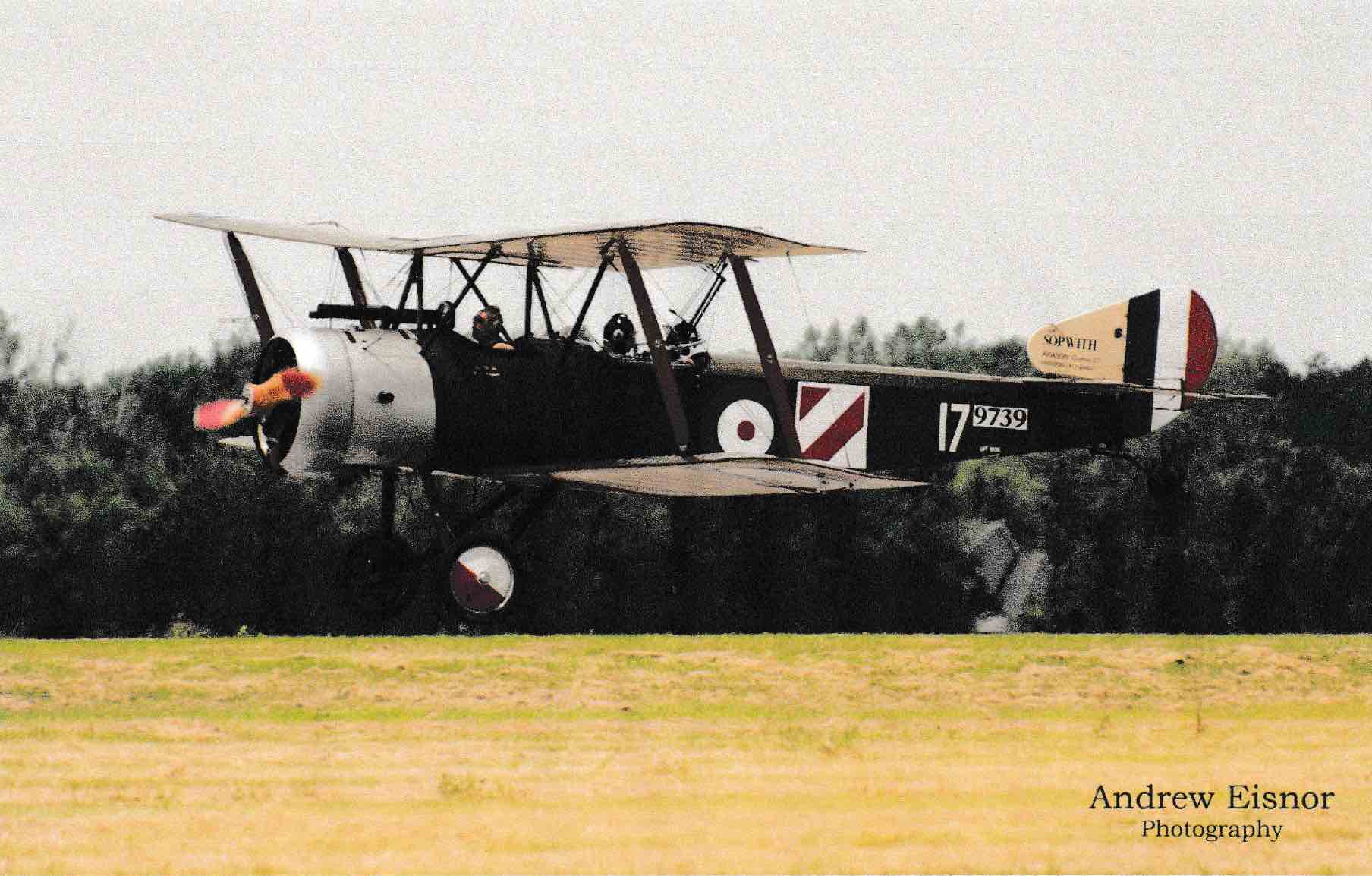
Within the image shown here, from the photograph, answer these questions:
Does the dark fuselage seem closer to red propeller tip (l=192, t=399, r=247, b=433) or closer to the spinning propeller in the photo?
the spinning propeller

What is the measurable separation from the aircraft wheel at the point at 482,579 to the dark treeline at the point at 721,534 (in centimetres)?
2350

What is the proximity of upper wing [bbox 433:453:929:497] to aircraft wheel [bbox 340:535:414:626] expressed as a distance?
136 cm

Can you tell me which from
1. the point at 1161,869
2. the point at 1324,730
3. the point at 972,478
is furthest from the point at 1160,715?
the point at 972,478

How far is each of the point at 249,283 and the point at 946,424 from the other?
856cm

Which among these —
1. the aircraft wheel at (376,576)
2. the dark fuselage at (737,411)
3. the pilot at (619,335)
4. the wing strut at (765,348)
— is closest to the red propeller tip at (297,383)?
the dark fuselage at (737,411)

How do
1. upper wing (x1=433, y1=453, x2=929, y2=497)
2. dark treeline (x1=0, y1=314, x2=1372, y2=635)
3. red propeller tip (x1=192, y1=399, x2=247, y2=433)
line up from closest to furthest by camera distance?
upper wing (x1=433, y1=453, x2=929, y2=497) → red propeller tip (x1=192, y1=399, x2=247, y2=433) → dark treeline (x1=0, y1=314, x2=1372, y2=635)

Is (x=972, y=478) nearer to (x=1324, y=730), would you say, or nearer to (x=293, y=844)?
(x=1324, y=730)

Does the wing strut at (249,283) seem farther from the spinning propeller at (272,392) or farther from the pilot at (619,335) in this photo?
the pilot at (619,335)

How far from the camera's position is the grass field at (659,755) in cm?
955

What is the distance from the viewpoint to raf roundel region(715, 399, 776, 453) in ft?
61.5

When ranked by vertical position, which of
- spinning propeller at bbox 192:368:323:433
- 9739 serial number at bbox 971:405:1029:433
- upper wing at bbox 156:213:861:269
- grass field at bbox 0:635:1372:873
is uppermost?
upper wing at bbox 156:213:861:269

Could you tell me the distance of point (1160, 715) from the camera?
14.1m

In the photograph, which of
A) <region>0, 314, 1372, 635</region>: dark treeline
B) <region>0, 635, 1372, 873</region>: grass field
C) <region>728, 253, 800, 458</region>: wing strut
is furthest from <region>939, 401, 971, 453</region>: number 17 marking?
<region>0, 314, 1372, 635</region>: dark treeline

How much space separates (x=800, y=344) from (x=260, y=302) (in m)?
31.9
